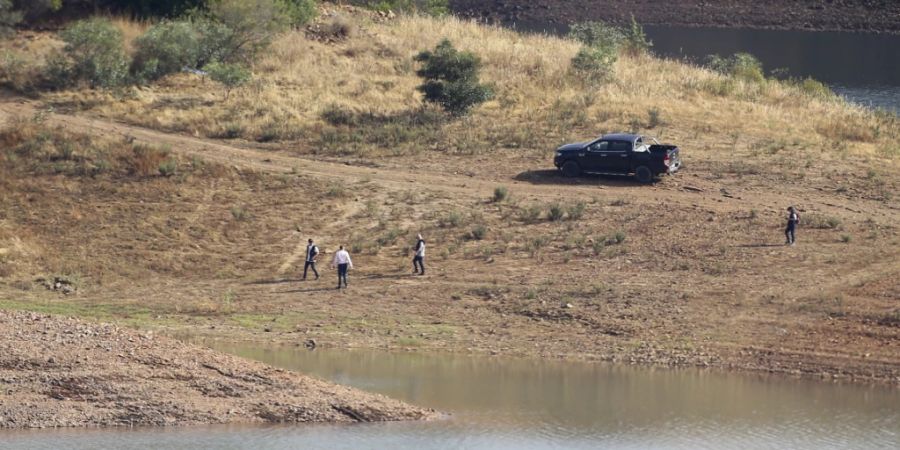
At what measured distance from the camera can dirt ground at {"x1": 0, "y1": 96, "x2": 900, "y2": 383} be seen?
3225cm

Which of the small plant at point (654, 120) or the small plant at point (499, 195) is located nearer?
the small plant at point (499, 195)

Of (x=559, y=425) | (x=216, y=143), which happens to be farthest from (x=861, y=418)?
(x=216, y=143)

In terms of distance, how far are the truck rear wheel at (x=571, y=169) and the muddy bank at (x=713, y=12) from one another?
65.3 metres

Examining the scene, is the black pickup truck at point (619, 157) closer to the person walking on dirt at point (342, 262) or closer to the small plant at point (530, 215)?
the small plant at point (530, 215)

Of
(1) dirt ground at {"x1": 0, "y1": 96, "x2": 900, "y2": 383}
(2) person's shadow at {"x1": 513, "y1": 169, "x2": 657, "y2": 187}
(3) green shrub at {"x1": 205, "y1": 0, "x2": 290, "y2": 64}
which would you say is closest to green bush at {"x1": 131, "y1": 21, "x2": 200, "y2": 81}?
(3) green shrub at {"x1": 205, "y1": 0, "x2": 290, "y2": 64}

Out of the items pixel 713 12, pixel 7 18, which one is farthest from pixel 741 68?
pixel 713 12

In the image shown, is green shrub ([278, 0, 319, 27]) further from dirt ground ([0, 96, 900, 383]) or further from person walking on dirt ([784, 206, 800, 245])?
person walking on dirt ([784, 206, 800, 245])

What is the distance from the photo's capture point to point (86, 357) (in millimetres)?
26609

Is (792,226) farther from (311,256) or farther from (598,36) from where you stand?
(598,36)

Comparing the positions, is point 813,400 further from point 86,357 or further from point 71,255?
point 71,255

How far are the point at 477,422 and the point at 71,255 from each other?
54.2 feet

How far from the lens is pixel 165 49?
52125 millimetres

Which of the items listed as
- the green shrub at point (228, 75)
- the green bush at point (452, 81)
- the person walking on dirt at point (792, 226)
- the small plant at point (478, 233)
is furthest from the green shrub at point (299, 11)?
the person walking on dirt at point (792, 226)

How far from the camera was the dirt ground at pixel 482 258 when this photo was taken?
32250mm
